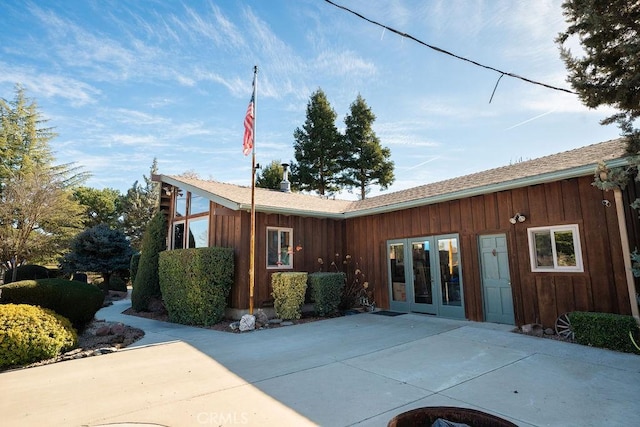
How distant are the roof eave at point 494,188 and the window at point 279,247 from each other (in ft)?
6.32

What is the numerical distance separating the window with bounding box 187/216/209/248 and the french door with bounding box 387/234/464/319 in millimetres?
5216

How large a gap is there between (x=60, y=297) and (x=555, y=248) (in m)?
9.26

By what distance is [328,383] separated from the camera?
3807 mm

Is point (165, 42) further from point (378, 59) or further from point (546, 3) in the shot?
point (546, 3)

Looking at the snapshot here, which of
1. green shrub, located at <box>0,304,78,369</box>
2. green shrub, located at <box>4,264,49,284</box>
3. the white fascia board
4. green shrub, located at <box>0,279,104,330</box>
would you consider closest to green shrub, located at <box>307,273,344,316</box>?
the white fascia board

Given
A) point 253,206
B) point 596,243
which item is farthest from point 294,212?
point 596,243

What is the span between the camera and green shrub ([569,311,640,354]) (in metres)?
4.77

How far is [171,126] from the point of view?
12.0m

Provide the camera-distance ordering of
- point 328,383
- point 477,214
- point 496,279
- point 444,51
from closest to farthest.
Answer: point 328,383 → point 444,51 → point 496,279 → point 477,214

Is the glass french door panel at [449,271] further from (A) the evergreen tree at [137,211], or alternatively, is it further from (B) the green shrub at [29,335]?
(A) the evergreen tree at [137,211]

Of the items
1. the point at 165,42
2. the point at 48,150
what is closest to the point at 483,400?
the point at 165,42

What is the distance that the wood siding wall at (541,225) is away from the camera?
552cm

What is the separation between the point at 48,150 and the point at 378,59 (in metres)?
25.1

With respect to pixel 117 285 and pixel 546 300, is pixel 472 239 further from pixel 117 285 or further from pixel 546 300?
pixel 117 285
